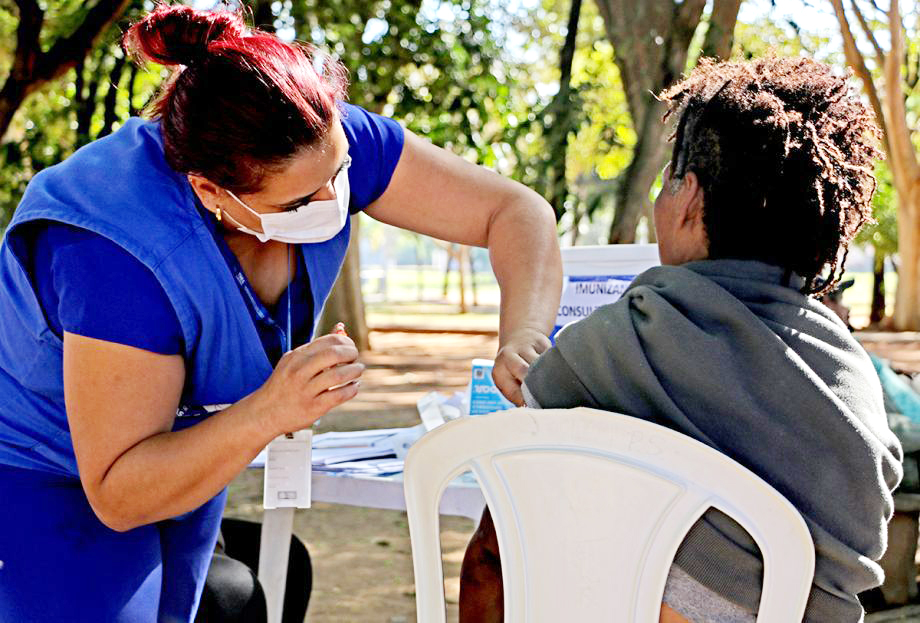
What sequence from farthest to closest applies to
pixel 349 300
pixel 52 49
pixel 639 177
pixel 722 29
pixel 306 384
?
pixel 349 300 < pixel 52 49 < pixel 722 29 < pixel 639 177 < pixel 306 384

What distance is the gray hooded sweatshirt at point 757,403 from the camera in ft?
3.99

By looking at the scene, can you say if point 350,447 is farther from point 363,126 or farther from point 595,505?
point 595,505

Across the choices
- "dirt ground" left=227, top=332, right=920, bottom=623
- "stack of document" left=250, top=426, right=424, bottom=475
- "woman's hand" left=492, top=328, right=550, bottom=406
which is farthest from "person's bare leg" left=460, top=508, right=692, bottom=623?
"dirt ground" left=227, top=332, right=920, bottom=623

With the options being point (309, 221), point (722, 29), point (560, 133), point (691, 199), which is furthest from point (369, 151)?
point (560, 133)

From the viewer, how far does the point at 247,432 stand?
53.5 inches

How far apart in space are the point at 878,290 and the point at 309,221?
18.4 meters

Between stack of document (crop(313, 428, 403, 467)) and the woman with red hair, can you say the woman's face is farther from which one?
stack of document (crop(313, 428, 403, 467))

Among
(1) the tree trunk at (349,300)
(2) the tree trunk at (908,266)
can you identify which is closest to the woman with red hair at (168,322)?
(1) the tree trunk at (349,300)

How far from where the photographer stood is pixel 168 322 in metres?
1.39

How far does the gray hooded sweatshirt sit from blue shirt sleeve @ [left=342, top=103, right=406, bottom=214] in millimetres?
627

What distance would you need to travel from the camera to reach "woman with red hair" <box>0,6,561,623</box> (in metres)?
1.36

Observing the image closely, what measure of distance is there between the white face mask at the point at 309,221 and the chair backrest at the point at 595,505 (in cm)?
44

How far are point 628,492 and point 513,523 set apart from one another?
174 mm

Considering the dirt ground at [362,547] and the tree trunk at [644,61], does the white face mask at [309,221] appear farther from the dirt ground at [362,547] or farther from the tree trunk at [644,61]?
the tree trunk at [644,61]
